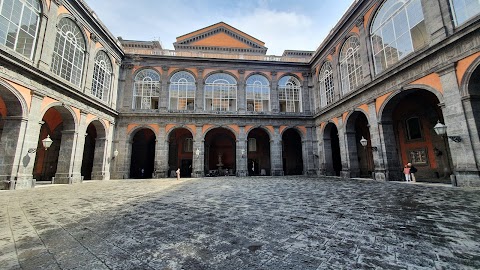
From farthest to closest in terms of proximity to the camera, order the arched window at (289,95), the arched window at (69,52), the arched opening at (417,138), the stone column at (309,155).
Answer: the arched window at (289,95) < the stone column at (309,155) < the arched window at (69,52) < the arched opening at (417,138)

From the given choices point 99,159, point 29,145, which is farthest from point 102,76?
point 29,145

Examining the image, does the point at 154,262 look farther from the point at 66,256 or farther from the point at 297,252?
the point at 297,252

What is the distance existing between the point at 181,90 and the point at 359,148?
19.5 m

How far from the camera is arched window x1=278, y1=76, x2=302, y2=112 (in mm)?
21625

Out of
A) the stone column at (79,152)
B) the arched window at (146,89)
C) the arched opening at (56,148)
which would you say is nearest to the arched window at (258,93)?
the arched window at (146,89)

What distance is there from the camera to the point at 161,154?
18.8 m

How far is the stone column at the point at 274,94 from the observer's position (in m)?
20.9

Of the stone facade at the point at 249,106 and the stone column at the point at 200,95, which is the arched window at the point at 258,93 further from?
the stone column at the point at 200,95

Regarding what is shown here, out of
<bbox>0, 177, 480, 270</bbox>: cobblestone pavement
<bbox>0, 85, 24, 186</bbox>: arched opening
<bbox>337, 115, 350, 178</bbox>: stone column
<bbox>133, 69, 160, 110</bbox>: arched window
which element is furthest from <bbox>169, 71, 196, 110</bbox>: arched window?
<bbox>0, 177, 480, 270</bbox>: cobblestone pavement

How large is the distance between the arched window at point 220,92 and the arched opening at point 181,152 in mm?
5781

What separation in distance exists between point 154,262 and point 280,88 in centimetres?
2125

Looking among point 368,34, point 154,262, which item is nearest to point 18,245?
point 154,262

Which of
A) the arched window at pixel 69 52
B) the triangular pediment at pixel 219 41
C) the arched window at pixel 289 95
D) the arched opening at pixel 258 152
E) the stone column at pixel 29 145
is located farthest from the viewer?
the triangular pediment at pixel 219 41

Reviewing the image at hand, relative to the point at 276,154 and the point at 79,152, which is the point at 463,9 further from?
the point at 79,152
